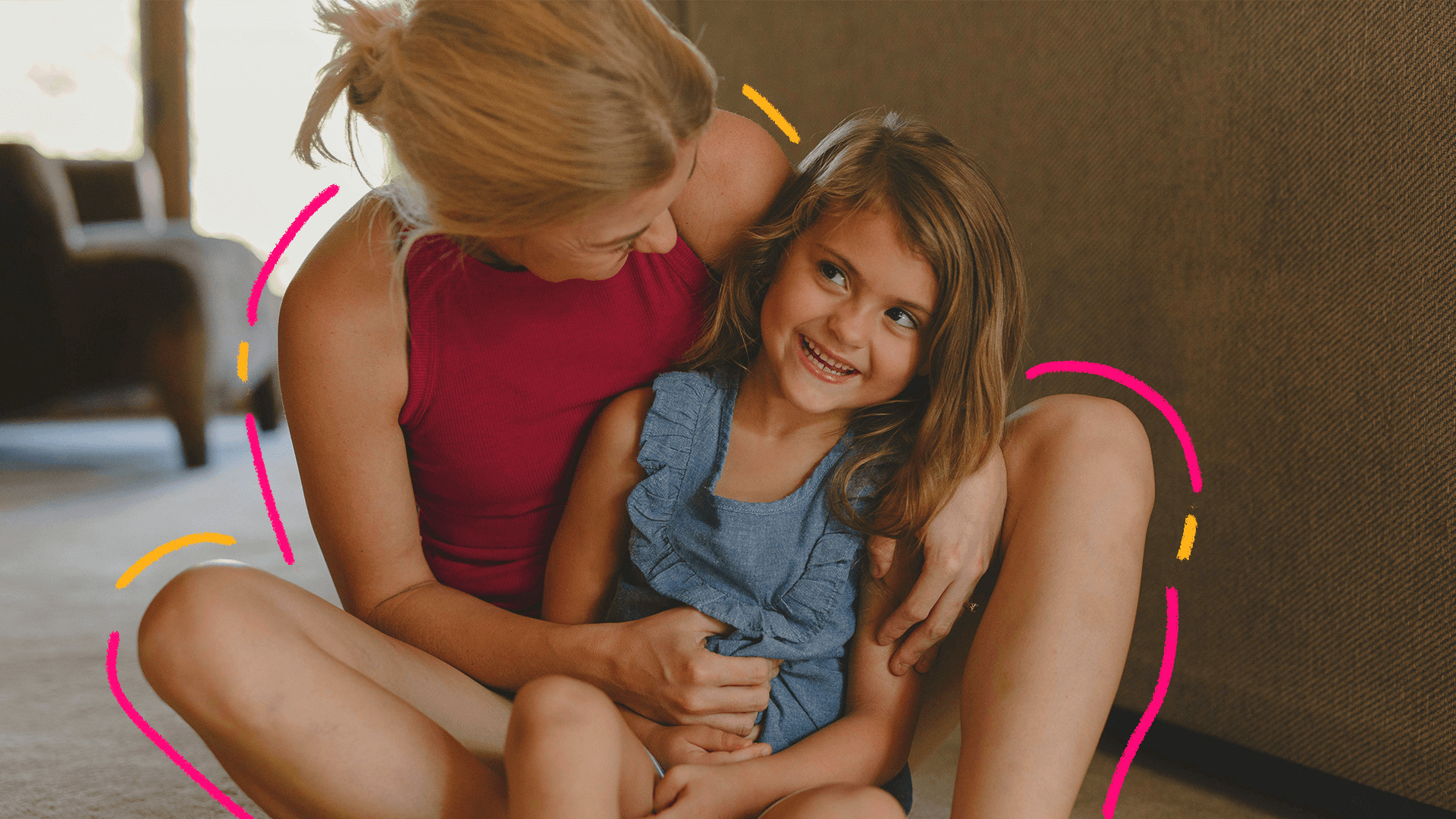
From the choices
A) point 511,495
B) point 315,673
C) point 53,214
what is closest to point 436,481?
point 511,495

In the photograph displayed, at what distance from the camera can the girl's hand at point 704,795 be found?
65 cm

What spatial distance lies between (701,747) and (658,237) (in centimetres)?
35

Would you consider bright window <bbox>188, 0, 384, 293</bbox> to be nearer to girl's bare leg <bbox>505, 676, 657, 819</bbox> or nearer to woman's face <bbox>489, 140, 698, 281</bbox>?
woman's face <bbox>489, 140, 698, 281</bbox>

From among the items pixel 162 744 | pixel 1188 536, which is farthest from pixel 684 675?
pixel 162 744

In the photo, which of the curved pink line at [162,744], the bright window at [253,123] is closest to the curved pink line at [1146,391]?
the curved pink line at [162,744]

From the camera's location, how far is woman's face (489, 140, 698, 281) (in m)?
0.63

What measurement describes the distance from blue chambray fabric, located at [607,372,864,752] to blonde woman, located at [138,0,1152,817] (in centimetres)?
2

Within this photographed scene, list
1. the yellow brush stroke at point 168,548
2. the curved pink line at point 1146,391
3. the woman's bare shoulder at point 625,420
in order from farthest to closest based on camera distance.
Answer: the yellow brush stroke at point 168,548 < the curved pink line at point 1146,391 < the woman's bare shoulder at point 625,420

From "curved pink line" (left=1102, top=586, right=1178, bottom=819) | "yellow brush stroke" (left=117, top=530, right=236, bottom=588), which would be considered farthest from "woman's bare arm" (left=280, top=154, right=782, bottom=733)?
"yellow brush stroke" (left=117, top=530, right=236, bottom=588)

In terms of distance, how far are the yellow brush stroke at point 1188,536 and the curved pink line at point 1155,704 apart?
4 centimetres

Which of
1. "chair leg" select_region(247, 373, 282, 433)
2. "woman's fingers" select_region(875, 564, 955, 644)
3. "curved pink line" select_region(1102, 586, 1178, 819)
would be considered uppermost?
"woman's fingers" select_region(875, 564, 955, 644)

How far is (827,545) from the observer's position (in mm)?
732

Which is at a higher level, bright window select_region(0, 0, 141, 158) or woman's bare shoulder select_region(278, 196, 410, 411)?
woman's bare shoulder select_region(278, 196, 410, 411)

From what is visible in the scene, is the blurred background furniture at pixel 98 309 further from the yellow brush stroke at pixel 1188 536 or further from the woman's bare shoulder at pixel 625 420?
the yellow brush stroke at pixel 1188 536
